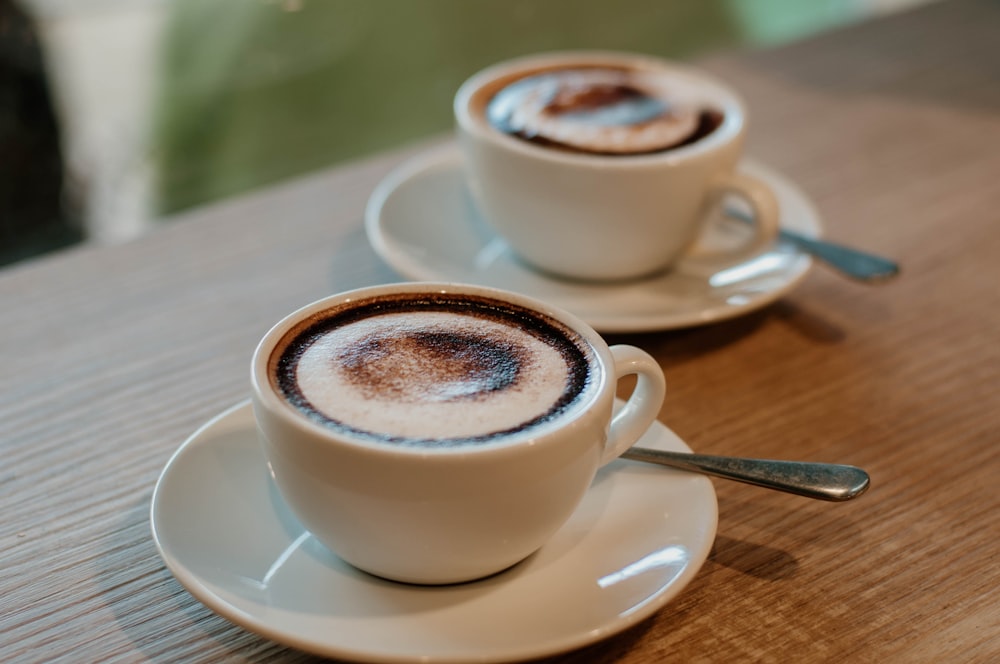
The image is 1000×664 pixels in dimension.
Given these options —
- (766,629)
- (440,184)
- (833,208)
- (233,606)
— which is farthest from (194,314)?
(833,208)

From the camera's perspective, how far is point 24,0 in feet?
3.97

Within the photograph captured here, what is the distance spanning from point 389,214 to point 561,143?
0.16 meters

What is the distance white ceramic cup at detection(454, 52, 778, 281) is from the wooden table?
0.08 m

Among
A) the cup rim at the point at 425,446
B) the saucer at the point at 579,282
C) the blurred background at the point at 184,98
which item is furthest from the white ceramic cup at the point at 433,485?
the blurred background at the point at 184,98

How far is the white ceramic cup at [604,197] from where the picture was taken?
0.80m

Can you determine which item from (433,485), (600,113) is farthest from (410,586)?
(600,113)

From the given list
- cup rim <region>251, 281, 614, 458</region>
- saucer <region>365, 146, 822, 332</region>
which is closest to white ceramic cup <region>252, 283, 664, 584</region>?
cup rim <region>251, 281, 614, 458</region>

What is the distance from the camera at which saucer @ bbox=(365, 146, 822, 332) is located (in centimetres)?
80

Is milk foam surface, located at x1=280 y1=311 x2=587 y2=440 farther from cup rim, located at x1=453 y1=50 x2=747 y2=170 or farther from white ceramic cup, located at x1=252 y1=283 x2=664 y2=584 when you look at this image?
cup rim, located at x1=453 y1=50 x2=747 y2=170

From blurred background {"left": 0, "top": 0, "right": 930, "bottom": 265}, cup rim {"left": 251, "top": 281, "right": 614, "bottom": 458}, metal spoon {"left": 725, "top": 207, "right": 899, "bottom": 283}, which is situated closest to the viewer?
cup rim {"left": 251, "top": 281, "right": 614, "bottom": 458}

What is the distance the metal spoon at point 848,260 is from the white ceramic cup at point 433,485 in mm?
350

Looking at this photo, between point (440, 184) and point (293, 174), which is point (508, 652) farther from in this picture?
point (293, 174)

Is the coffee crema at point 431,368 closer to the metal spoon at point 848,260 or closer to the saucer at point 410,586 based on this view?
the saucer at point 410,586

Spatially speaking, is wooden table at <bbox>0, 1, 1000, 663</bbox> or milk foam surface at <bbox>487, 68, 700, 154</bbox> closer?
wooden table at <bbox>0, 1, 1000, 663</bbox>
